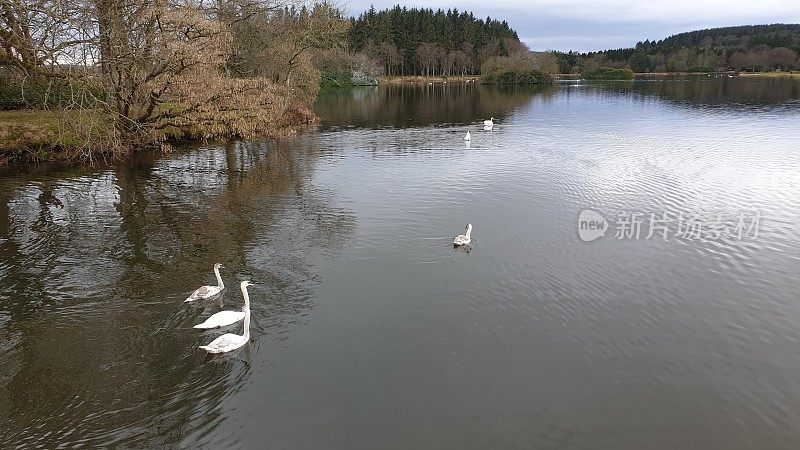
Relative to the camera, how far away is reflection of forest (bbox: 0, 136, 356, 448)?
8922 mm

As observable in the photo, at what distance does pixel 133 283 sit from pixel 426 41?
391ft

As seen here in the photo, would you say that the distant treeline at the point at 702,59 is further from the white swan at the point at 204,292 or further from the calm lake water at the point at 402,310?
the white swan at the point at 204,292

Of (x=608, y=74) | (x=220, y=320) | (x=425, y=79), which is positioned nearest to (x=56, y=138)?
(x=220, y=320)

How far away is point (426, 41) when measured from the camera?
124 meters

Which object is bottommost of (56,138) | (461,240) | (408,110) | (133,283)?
(133,283)

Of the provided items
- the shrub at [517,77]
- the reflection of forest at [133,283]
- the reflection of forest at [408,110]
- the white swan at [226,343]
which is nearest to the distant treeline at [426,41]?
the shrub at [517,77]

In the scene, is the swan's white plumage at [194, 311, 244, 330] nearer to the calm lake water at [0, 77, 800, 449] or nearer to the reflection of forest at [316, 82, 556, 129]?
the calm lake water at [0, 77, 800, 449]

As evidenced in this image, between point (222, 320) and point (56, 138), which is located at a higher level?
point (56, 138)

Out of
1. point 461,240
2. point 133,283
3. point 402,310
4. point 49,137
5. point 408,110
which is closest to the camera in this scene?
point 402,310

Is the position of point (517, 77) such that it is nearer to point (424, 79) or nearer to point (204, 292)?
point (424, 79)

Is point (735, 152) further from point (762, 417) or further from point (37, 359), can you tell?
point (37, 359)

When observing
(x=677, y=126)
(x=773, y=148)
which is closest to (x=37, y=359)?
(x=773, y=148)

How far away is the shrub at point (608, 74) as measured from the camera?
438ft

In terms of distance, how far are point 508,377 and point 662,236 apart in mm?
9511
